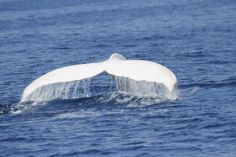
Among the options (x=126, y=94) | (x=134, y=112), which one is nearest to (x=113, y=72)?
(x=134, y=112)

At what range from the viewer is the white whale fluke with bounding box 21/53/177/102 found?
707 inches

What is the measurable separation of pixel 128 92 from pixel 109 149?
13.9 ft

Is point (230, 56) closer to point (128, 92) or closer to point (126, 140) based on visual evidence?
point (128, 92)

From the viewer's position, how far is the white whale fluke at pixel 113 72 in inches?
707

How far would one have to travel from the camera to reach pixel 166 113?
1942 centimetres

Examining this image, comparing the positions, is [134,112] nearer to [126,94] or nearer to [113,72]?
[126,94]

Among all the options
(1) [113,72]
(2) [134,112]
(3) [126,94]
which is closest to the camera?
(1) [113,72]

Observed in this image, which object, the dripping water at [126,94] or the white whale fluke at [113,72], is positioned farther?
the dripping water at [126,94]

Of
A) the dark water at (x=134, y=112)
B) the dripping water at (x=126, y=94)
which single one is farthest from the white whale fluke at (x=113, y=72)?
the dark water at (x=134, y=112)

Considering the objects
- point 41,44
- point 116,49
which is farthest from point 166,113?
point 41,44

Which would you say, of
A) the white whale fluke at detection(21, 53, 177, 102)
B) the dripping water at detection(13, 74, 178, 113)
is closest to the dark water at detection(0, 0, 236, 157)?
the dripping water at detection(13, 74, 178, 113)

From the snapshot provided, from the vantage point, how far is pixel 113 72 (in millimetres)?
18812

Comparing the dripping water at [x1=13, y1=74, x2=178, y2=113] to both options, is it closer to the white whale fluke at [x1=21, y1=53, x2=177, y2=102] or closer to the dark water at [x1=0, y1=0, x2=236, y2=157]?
the dark water at [x1=0, y1=0, x2=236, y2=157]

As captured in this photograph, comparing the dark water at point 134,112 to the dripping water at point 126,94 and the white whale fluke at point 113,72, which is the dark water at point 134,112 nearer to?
the dripping water at point 126,94
